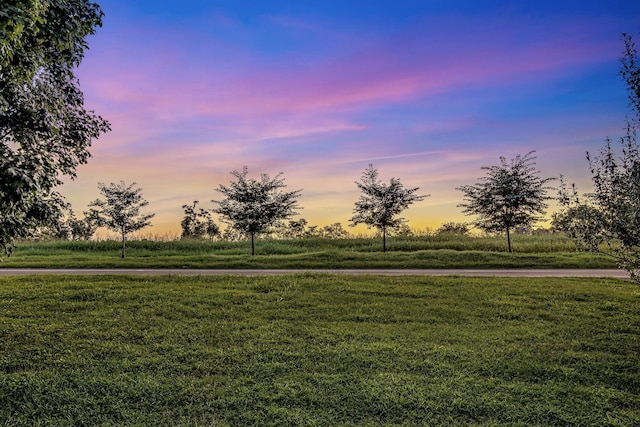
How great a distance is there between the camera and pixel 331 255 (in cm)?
1944

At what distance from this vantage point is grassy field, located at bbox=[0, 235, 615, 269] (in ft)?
56.9

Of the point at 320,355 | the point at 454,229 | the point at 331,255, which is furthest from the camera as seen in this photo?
the point at 454,229

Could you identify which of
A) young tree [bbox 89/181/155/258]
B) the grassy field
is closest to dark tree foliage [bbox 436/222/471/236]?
the grassy field

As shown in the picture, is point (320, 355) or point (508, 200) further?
point (508, 200)

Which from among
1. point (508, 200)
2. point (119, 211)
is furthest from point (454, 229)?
point (119, 211)

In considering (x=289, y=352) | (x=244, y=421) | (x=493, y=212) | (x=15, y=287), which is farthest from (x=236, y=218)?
(x=244, y=421)

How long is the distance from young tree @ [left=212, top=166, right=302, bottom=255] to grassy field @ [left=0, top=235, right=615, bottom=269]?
2049 millimetres

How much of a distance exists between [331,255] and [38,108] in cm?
1363

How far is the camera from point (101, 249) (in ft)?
90.0

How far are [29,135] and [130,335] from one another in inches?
152

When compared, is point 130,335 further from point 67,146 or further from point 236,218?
point 236,218

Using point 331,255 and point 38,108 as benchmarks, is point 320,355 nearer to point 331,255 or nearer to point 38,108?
point 38,108

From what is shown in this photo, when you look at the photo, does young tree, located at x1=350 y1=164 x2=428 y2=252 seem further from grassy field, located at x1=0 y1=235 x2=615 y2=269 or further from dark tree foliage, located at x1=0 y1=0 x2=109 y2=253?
dark tree foliage, located at x1=0 y1=0 x2=109 y2=253

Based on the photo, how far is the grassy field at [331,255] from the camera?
17328 mm
